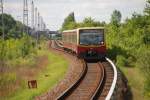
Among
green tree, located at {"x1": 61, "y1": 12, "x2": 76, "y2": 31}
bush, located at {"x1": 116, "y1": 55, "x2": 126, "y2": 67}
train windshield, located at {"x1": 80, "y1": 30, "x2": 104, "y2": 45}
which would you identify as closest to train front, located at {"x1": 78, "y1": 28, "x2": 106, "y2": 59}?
train windshield, located at {"x1": 80, "y1": 30, "x2": 104, "y2": 45}

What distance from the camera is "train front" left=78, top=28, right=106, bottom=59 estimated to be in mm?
38603

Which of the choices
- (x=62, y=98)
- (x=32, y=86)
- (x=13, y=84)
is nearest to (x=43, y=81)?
(x=13, y=84)

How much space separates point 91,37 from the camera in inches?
1532

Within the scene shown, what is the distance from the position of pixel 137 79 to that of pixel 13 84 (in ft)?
29.2

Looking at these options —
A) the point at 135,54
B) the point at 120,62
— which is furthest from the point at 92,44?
the point at 135,54

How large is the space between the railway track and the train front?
5.75 meters

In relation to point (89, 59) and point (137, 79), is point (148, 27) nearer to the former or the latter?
point (89, 59)

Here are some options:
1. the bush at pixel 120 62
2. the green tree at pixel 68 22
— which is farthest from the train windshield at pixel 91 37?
the green tree at pixel 68 22

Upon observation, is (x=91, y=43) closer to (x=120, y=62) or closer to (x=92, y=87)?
(x=120, y=62)

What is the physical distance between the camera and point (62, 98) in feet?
67.4

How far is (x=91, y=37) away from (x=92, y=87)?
48.9 ft

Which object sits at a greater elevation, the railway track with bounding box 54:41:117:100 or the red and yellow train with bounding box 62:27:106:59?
the red and yellow train with bounding box 62:27:106:59

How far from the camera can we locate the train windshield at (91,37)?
38781mm

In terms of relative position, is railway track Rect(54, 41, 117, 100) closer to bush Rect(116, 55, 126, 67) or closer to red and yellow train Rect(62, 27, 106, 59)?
red and yellow train Rect(62, 27, 106, 59)
